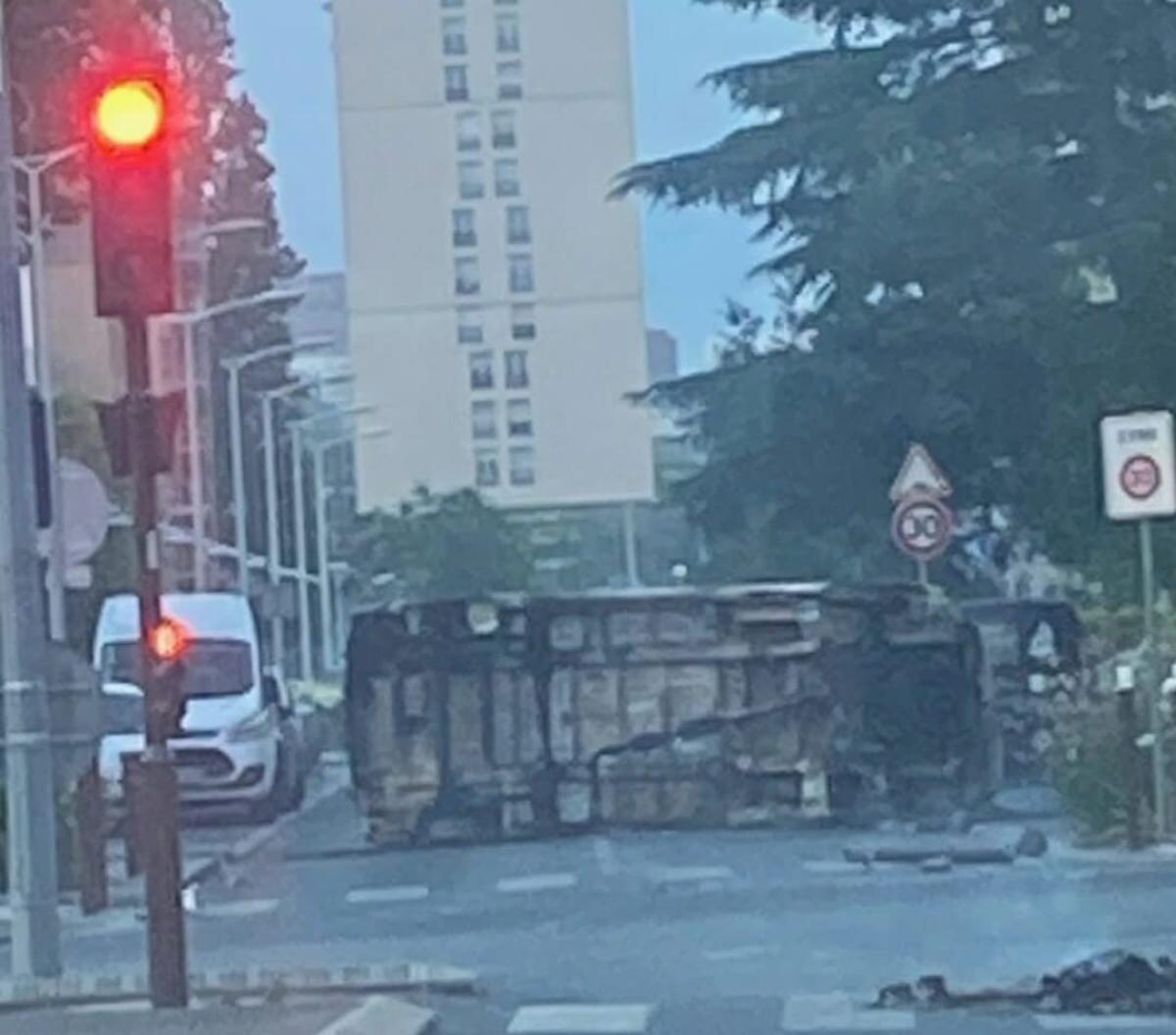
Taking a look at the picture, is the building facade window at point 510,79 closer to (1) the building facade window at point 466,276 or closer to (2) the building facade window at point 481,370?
(1) the building facade window at point 466,276

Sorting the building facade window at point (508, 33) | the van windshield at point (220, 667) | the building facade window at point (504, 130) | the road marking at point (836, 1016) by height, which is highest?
the building facade window at point (508, 33)

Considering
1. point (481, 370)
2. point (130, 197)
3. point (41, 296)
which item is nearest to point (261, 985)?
point (130, 197)

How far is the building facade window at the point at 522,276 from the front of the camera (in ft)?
152

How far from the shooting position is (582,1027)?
1520 centimetres

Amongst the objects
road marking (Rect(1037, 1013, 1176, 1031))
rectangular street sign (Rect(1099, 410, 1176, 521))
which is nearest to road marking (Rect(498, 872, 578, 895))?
rectangular street sign (Rect(1099, 410, 1176, 521))

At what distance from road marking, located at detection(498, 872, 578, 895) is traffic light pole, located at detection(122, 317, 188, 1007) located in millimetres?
7964

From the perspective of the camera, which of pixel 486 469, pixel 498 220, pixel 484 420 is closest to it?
pixel 498 220

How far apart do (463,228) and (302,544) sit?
18271 mm

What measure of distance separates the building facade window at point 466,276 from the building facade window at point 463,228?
0.18 meters

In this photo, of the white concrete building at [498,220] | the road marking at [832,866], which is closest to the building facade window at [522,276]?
the white concrete building at [498,220]

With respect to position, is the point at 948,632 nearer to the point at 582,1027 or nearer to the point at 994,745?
the point at 994,745

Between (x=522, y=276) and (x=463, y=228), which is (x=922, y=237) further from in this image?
(x=463, y=228)

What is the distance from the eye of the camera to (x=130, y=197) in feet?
51.6

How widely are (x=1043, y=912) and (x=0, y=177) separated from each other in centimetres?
681
